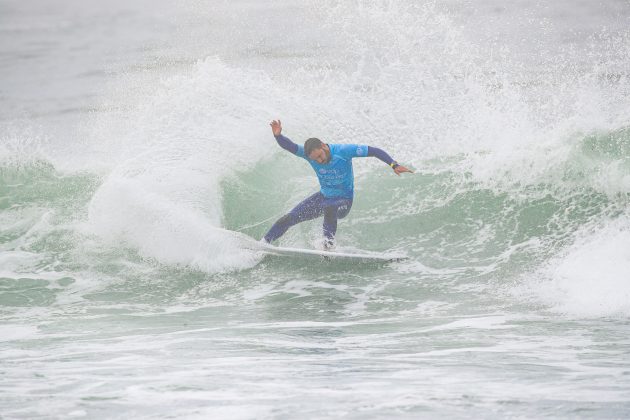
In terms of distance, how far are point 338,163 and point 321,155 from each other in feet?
1.10

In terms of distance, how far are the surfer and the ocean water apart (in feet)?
1.68

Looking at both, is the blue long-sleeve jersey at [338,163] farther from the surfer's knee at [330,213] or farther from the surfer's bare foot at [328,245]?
the surfer's bare foot at [328,245]

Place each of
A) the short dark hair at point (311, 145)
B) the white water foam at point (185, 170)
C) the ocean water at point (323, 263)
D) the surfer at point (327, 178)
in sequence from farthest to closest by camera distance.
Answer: the white water foam at point (185, 170)
the surfer at point (327, 178)
the short dark hair at point (311, 145)
the ocean water at point (323, 263)

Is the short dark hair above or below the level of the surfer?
above

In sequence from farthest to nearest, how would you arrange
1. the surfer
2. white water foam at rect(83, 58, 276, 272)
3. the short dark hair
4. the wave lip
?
white water foam at rect(83, 58, 276, 272) < the surfer < the short dark hair < the wave lip

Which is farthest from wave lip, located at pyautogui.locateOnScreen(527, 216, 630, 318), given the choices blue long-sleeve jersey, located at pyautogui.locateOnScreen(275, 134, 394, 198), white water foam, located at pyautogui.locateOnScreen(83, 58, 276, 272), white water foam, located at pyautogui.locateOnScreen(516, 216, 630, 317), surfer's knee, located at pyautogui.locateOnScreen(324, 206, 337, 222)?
white water foam, located at pyautogui.locateOnScreen(83, 58, 276, 272)

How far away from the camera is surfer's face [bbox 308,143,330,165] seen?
32.3ft

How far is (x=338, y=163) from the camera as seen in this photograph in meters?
10.1

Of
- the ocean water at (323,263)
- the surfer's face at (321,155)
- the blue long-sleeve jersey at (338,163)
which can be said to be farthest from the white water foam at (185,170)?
the surfer's face at (321,155)

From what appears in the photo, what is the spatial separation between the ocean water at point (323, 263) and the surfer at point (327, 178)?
1.68 feet

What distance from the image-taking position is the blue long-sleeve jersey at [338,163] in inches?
394

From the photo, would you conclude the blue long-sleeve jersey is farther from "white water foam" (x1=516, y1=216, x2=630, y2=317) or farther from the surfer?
"white water foam" (x1=516, y1=216, x2=630, y2=317)

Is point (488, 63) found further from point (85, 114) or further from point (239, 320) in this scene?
point (239, 320)

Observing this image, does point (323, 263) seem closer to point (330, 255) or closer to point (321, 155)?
point (330, 255)
